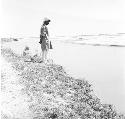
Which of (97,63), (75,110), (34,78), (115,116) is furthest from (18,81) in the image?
(97,63)

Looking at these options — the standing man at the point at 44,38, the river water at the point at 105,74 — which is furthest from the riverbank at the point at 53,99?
the standing man at the point at 44,38

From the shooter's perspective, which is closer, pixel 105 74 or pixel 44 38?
pixel 105 74

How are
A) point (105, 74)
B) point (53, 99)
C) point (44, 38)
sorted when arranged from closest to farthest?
point (53, 99)
point (105, 74)
point (44, 38)

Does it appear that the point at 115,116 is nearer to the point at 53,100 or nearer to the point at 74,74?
the point at 53,100

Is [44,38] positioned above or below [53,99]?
above

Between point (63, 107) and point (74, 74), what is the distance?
4820 mm

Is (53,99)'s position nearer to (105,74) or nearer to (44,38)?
(105,74)

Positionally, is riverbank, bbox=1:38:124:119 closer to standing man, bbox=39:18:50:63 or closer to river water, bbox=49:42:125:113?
river water, bbox=49:42:125:113

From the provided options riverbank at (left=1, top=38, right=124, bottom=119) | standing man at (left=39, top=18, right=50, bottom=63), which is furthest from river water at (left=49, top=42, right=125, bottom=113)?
standing man at (left=39, top=18, right=50, bottom=63)

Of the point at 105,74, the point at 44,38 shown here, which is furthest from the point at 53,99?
the point at 44,38

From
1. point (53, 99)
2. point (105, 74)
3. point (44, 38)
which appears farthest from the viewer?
point (44, 38)

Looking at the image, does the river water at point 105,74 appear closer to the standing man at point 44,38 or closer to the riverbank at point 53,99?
the riverbank at point 53,99

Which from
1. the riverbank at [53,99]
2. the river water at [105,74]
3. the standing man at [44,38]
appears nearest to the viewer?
the riverbank at [53,99]

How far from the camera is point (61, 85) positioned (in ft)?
32.2
